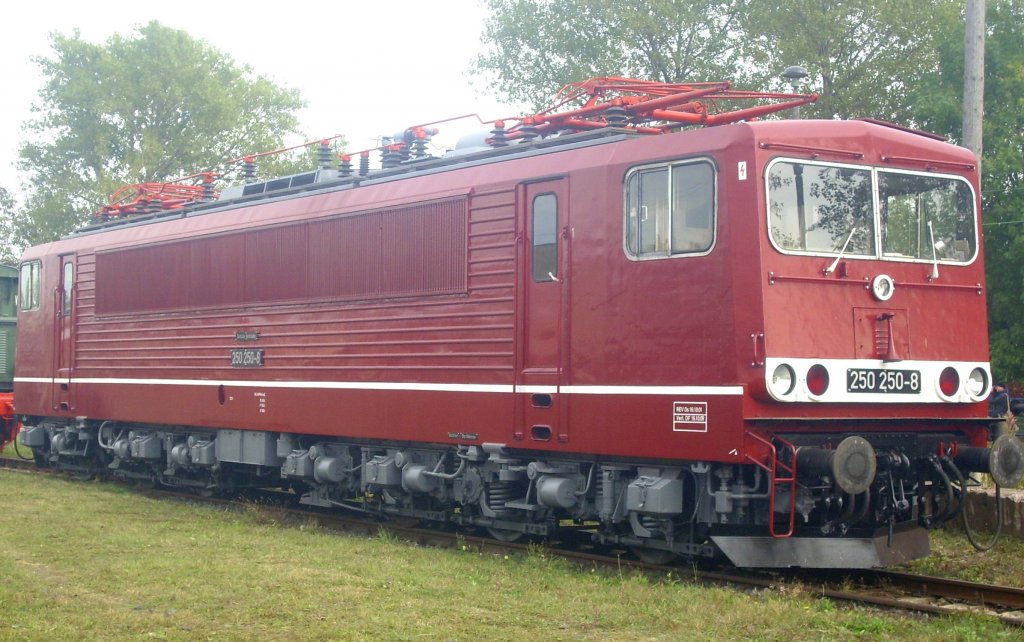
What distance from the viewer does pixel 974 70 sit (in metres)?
14.0

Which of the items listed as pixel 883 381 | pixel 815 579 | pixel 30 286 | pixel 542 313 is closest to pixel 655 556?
pixel 815 579

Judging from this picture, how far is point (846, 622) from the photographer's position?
8.05m

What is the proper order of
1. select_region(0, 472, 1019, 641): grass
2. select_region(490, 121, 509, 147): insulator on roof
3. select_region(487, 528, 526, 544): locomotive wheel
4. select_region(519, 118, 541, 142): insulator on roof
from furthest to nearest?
select_region(490, 121, 509, 147): insulator on roof
select_region(519, 118, 541, 142): insulator on roof
select_region(487, 528, 526, 544): locomotive wheel
select_region(0, 472, 1019, 641): grass

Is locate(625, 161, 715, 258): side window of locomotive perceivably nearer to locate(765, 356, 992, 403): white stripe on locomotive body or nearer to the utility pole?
locate(765, 356, 992, 403): white stripe on locomotive body

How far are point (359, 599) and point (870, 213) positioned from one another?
5175 millimetres

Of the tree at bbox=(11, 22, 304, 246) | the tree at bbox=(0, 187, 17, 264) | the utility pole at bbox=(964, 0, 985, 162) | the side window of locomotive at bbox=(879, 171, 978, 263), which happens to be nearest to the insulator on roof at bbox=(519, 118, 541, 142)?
the side window of locomotive at bbox=(879, 171, 978, 263)

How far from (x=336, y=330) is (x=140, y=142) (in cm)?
3743

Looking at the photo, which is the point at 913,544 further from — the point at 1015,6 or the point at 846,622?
the point at 1015,6

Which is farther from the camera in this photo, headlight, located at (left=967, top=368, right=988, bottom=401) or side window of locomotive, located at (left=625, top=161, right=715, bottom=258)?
headlight, located at (left=967, top=368, right=988, bottom=401)

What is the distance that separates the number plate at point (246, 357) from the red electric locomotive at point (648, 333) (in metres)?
0.07

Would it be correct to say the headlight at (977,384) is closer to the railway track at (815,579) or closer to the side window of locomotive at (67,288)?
the railway track at (815,579)

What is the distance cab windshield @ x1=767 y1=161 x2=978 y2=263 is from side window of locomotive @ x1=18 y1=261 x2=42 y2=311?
1373 centimetres

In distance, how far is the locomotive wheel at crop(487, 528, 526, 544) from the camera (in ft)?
39.0

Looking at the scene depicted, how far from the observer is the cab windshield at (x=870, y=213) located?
9.70 metres
